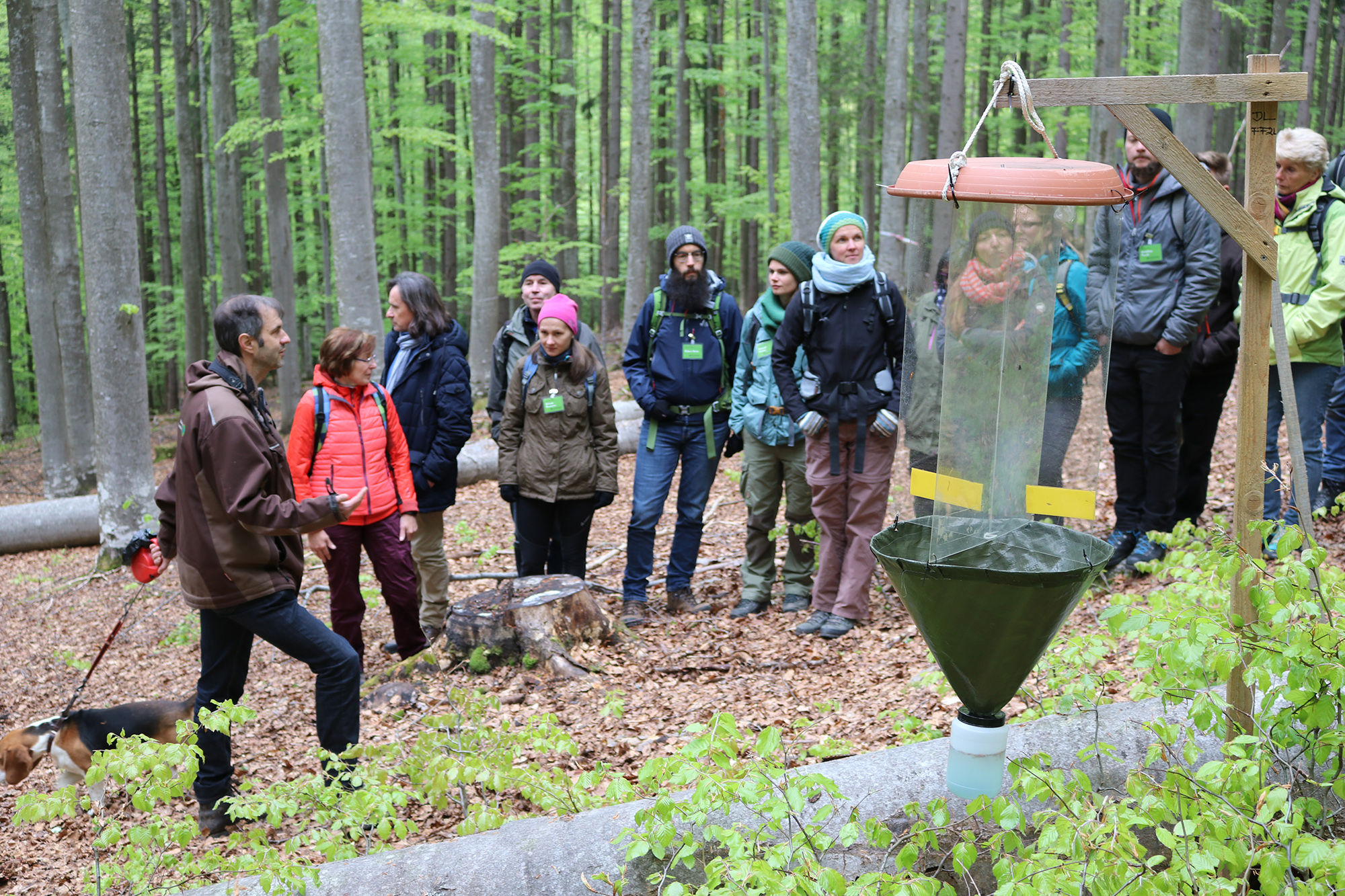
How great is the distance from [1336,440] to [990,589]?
15.9ft

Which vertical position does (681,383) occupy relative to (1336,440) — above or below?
above

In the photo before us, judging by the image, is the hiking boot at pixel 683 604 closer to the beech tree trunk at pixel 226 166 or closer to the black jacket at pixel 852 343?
the black jacket at pixel 852 343

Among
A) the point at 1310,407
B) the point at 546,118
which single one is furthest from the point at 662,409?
the point at 546,118

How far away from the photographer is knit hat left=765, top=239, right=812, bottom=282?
5.71 metres

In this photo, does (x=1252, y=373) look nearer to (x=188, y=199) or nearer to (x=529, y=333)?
(x=529, y=333)

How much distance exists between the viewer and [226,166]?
17.3 m

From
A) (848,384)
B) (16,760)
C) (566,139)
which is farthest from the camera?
(566,139)

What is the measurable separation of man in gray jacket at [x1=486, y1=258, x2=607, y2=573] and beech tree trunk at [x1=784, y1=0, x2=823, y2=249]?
16.0 feet

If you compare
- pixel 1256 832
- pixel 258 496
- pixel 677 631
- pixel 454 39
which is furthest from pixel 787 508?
pixel 454 39

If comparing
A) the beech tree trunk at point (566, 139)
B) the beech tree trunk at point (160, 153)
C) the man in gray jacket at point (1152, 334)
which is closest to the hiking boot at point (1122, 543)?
the man in gray jacket at point (1152, 334)

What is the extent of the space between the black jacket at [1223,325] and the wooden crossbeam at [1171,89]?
3.30 meters

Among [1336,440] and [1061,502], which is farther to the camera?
[1336,440]

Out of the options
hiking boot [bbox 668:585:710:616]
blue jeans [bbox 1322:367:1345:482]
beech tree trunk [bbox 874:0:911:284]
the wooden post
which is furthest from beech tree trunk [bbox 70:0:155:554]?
blue jeans [bbox 1322:367:1345:482]

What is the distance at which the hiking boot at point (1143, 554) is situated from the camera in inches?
213
